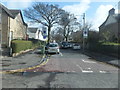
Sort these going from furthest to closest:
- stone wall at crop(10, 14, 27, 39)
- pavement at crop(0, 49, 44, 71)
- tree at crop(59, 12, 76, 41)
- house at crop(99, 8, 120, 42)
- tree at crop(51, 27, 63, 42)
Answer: tree at crop(51, 27, 63, 42), tree at crop(59, 12, 76, 41), stone wall at crop(10, 14, 27, 39), house at crop(99, 8, 120, 42), pavement at crop(0, 49, 44, 71)

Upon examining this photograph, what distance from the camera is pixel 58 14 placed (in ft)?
132

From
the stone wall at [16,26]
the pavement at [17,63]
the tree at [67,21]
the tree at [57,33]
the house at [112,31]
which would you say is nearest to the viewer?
the pavement at [17,63]

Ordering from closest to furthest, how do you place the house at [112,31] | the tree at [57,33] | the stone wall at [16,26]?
the house at [112,31]
the stone wall at [16,26]
the tree at [57,33]

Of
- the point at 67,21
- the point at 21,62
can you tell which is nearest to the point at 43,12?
the point at 67,21

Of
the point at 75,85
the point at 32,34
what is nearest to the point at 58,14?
the point at 32,34

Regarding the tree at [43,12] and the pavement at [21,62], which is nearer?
the pavement at [21,62]

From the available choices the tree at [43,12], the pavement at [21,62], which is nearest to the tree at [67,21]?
the tree at [43,12]

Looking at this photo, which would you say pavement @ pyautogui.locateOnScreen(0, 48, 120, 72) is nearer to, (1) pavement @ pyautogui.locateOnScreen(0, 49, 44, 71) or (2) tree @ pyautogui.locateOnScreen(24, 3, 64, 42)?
(1) pavement @ pyautogui.locateOnScreen(0, 49, 44, 71)

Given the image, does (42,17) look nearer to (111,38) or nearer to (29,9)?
(29,9)

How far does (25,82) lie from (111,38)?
24661 millimetres

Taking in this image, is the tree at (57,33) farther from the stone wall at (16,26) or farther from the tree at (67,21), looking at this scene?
the stone wall at (16,26)

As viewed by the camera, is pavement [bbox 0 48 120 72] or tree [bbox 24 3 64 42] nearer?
pavement [bbox 0 48 120 72]

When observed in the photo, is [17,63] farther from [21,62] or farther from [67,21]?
[67,21]

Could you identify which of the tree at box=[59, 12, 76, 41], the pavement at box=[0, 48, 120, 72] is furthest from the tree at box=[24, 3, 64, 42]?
the pavement at box=[0, 48, 120, 72]
